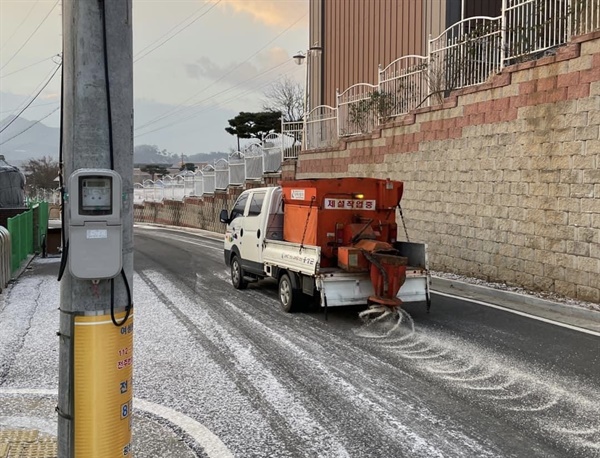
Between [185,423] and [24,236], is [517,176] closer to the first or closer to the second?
[185,423]

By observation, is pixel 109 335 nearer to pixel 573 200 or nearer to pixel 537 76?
pixel 573 200

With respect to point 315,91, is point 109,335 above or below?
below

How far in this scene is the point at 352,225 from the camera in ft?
31.1

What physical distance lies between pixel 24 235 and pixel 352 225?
10.9m

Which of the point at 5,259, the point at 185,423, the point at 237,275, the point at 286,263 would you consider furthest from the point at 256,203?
the point at 185,423

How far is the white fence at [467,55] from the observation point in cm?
1113

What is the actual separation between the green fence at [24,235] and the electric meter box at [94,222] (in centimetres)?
1148

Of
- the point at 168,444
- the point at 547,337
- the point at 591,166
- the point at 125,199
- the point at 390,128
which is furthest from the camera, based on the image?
the point at 390,128

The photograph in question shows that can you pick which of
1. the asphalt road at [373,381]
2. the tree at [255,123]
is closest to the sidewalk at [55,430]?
the asphalt road at [373,381]

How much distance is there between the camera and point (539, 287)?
10.9 meters

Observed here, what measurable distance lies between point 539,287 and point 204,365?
711cm

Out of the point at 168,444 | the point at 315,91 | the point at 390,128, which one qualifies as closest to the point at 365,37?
the point at 315,91

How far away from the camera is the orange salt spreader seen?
27.8 ft

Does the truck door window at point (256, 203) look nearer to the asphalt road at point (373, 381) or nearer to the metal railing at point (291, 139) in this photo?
the asphalt road at point (373, 381)
